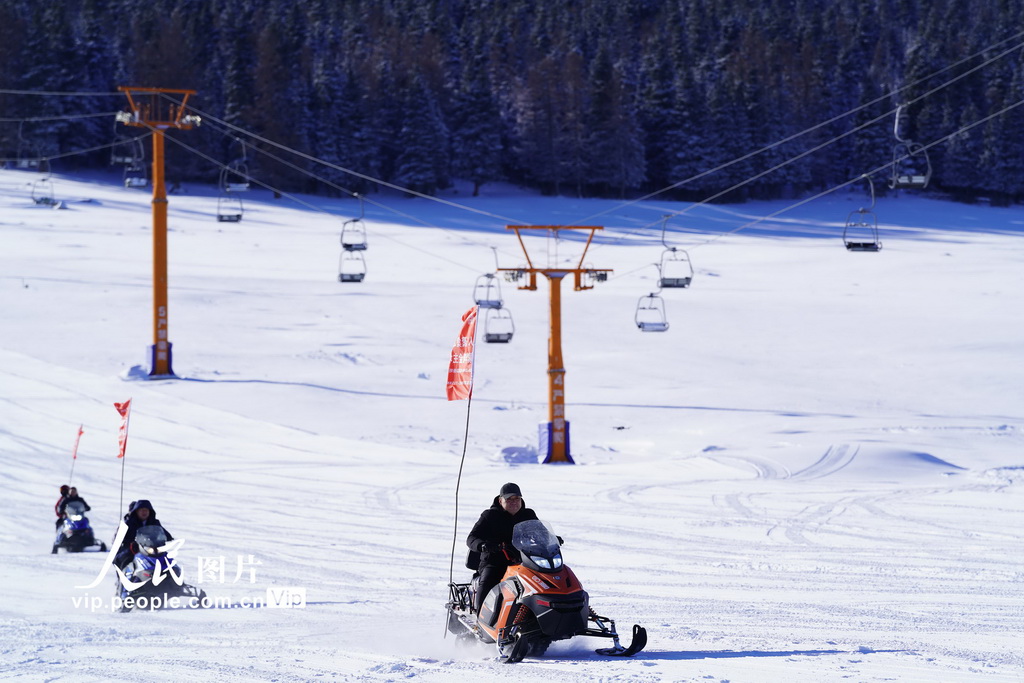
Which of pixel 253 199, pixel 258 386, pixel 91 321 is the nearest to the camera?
pixel 258 386

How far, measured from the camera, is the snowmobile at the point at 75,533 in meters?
12.8

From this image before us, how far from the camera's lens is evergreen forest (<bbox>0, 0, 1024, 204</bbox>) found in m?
73.3

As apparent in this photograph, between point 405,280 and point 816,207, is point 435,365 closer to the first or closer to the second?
point 405,280

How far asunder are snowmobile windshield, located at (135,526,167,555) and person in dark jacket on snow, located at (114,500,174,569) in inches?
3.8

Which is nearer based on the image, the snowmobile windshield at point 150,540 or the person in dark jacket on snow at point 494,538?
the person in dark jacket on snow at point 494,538

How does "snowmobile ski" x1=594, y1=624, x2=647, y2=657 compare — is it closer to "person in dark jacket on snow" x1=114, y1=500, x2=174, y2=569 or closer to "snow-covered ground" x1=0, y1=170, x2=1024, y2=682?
"snow-covered ground" x1=0, y1=170, x2=1024, y2=682

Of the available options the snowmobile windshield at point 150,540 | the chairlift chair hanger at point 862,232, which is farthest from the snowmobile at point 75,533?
the chairlift chair hanger at point 862,232

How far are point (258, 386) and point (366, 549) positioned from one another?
1549 cm

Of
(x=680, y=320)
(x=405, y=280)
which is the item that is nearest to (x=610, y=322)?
(x=680, y=320)

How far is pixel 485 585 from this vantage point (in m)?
7.73

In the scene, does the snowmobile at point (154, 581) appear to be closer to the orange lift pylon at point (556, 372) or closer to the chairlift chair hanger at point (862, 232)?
the orange lift pylon at point (556, 372)

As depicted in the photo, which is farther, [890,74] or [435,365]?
[890,74]

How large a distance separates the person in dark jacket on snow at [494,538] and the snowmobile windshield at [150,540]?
3.36 metres
